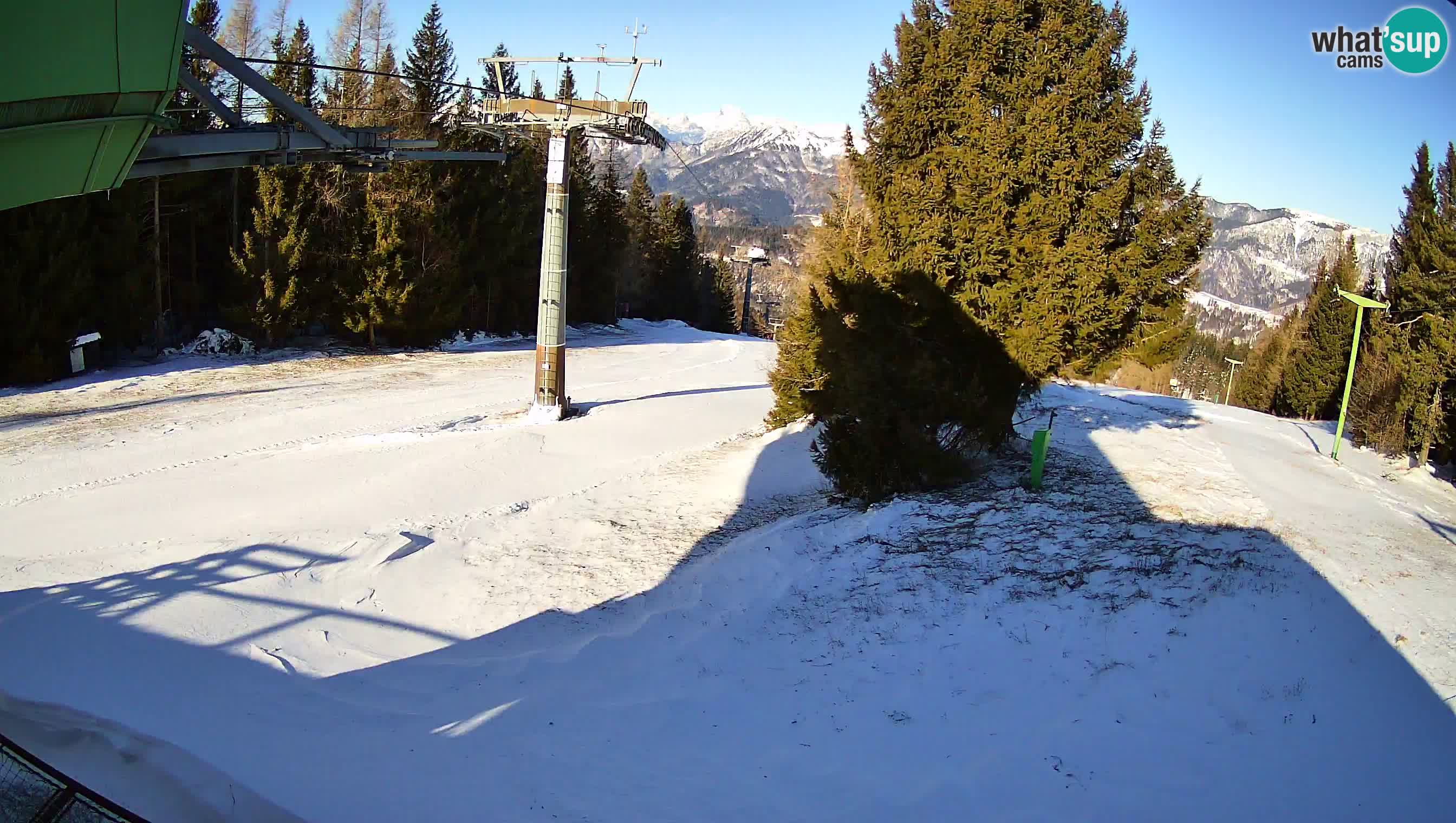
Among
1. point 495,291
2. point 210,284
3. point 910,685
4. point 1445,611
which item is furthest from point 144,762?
point 495,291

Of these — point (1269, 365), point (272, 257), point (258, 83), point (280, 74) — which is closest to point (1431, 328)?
point (258, 83)

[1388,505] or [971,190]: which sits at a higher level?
[971,190]

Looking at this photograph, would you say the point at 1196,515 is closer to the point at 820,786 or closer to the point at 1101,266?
the point at 1101,266

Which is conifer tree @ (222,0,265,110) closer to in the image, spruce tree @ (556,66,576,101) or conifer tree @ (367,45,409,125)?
conifer tree @ (367,45,409,125)

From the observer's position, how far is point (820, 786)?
5320 millimetres

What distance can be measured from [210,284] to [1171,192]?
30458mm

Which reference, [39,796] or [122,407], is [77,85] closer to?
[39,796]

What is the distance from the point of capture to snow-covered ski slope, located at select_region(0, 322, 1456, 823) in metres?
5.15

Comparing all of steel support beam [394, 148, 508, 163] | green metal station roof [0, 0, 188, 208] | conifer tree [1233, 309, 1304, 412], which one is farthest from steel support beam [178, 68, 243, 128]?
conifer tree [1233, 309, 1304, 412]

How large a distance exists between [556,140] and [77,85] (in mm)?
15361

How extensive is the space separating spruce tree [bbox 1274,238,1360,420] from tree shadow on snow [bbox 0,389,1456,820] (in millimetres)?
23432

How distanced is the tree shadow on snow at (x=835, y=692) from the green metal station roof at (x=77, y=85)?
137 inches

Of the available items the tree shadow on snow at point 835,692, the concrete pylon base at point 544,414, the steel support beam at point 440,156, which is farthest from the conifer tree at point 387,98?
the tree shadow on snow at point 835,692

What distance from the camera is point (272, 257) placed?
27.2 m
